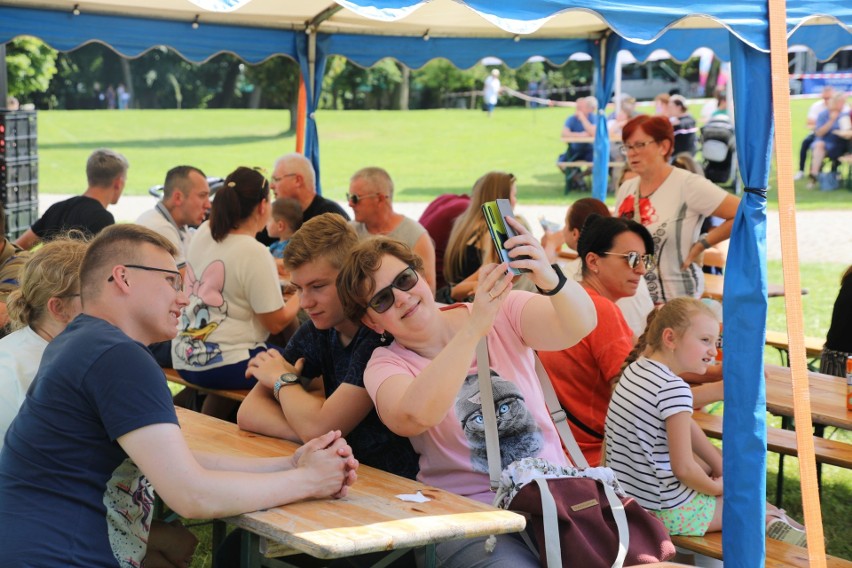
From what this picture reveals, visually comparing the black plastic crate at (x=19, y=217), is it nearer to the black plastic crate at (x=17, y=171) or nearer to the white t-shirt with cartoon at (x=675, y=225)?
the black plastic crate at (x=17, y=171)

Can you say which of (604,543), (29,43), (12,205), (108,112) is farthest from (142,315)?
(108,112)

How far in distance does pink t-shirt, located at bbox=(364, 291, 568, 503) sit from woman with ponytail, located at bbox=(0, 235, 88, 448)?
2.75 ft

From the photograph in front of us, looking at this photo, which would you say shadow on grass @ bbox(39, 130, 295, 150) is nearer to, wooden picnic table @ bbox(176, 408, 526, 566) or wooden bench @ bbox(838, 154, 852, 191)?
wooden bench @ bbox(838, 154, 852, 191)

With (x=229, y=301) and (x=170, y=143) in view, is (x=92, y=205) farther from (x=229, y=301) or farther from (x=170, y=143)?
(x=170, y=143)

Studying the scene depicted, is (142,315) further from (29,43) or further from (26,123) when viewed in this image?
(29,43)

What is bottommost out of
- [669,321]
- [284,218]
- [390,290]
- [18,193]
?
[669,321]

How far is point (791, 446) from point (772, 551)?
2.57 feet

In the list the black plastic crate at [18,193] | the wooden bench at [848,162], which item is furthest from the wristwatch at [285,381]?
the wooden bench at [848,162]

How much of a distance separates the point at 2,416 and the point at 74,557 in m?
0.66

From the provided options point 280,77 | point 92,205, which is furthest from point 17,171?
point 280,77

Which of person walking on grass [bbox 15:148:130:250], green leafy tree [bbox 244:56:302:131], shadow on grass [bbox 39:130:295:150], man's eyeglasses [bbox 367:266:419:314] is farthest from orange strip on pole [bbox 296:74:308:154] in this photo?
green leafy tree [bbox 244:56:302:131]

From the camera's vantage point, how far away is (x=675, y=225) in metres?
5.73

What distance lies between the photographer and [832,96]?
741 inches

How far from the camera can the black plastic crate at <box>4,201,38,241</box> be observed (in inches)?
413
